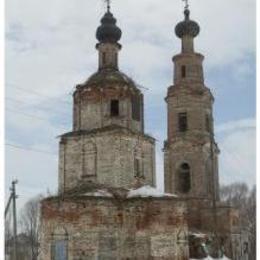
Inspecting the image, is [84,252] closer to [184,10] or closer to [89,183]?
[89,183]

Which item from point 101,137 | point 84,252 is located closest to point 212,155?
point 101,137

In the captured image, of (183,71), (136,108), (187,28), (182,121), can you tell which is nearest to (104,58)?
(136,108)

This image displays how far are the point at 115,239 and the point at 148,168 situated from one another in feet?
14.6

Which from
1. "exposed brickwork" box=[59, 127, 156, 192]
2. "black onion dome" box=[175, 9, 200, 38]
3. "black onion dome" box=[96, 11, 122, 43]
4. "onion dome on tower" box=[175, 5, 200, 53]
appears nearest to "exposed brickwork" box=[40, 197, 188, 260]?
"exposed brickwork" box=[59, 127, 156, 192]

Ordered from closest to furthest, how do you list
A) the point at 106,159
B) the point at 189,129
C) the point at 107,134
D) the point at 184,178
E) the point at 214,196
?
the point at 106,159 → the point at 107,134 → the point at 214,196 → the point at 184,178 → the point at 189,129

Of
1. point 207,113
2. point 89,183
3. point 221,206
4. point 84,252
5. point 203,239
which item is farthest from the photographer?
point 207,113

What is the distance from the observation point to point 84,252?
22.8 metres

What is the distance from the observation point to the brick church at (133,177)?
23.2 metres

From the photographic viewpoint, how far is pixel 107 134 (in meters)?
25.7

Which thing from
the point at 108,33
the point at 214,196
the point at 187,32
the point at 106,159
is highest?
the point at 187,32

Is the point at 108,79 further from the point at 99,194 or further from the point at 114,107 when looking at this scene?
the point at 99,194

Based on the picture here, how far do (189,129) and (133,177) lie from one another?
7.37m

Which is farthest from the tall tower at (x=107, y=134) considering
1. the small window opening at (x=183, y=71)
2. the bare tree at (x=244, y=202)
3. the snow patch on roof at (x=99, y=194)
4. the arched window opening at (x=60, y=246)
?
the bare tree at (x=244, y=202)

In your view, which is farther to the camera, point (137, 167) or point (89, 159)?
point (137, 167)
